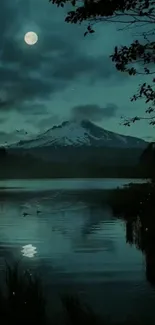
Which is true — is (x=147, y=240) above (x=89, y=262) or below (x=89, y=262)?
above

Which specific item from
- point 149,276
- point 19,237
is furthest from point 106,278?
point 19,237

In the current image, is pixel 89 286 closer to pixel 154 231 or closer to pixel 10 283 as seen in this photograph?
pixel 10 283

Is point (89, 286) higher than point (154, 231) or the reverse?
the reverse

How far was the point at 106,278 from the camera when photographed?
20.3 m

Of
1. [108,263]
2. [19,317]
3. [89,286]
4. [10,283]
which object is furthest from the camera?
[108,263]

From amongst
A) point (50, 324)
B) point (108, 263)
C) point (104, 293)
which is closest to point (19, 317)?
point (50, 324)

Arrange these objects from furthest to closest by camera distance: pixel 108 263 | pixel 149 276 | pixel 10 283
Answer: pixel 108 263, pixel 149 276, pixel 10 283

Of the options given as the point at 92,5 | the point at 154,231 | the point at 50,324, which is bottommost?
the point at 50,324

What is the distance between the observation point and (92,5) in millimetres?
13547

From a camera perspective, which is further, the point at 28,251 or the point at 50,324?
the point at 28,251

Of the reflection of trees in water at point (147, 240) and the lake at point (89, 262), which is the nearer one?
the lake at point (89, 262)

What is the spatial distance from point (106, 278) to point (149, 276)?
4.73 ft

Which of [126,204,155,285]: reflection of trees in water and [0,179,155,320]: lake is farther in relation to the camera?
[126,204,155,285]: reflection of trees in water

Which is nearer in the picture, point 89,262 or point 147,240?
point 89,262
